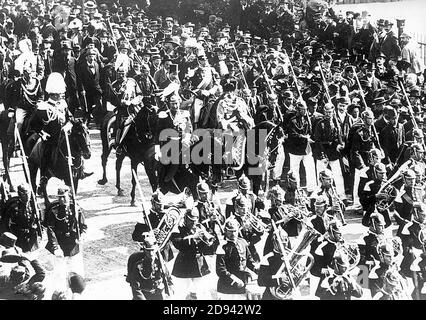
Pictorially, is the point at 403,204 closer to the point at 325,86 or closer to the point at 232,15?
the point at 325,86

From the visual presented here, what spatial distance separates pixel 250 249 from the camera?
9914 mm

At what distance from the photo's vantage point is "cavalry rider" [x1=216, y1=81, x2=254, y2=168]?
1310cm

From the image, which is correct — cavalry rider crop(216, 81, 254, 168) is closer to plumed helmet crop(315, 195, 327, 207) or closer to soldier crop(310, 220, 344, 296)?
plumed helmet crop(315, 195, 327, 207)

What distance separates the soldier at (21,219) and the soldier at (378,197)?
5325mm

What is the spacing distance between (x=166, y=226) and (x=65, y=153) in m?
3.07

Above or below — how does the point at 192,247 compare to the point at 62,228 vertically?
below

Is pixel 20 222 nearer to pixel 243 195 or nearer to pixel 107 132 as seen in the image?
pixel 243 195

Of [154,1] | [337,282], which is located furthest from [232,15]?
[337,282]

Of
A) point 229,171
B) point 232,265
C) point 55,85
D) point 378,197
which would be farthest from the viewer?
point 229,171

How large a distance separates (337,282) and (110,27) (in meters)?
10.2

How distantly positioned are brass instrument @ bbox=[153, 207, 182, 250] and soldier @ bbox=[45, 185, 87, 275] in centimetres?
120

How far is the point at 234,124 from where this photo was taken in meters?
13.2

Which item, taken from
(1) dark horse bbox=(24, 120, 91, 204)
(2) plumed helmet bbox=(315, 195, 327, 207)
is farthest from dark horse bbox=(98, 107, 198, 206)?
(2) plumed helmet bbox=(315, 195, 327, 207)

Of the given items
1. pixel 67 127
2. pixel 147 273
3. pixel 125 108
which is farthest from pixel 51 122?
pixel 147 273
